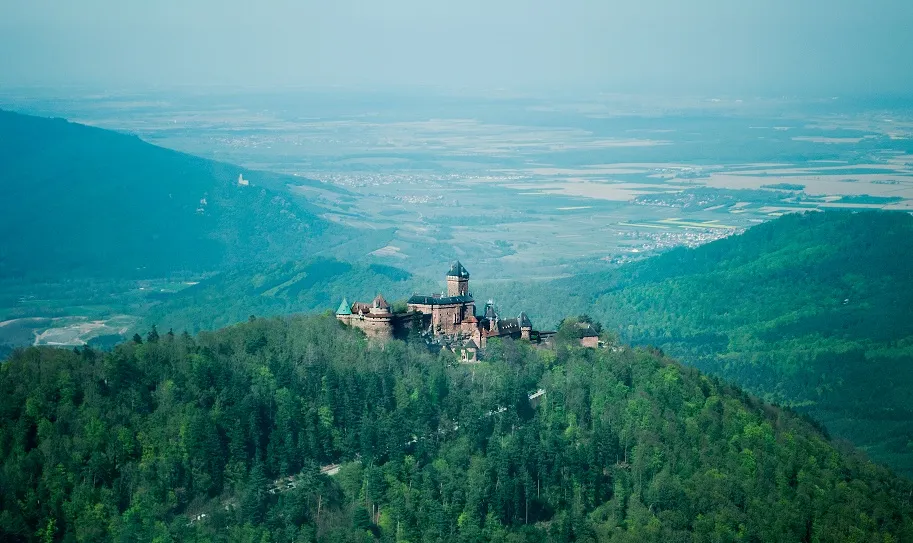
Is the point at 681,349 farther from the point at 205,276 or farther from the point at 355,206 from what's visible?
the point at 355,206

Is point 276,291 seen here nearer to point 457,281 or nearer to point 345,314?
point 457,281

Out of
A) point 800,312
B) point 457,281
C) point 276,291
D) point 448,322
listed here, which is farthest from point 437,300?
point 276,291

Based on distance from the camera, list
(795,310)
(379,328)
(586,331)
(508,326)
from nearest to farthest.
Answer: (379,328)
(508,326)
(586,331)
(795,310)

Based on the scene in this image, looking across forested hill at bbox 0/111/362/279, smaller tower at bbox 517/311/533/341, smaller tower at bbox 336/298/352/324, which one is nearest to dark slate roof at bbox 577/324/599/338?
smaller tower at bbox 517/311/533/341

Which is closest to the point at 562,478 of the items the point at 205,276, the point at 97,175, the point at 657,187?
the point at 205,276

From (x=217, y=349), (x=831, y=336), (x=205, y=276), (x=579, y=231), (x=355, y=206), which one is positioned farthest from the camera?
(x=355, y=206)

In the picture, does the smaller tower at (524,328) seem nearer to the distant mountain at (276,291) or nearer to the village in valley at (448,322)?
the village in valley at (448,322)
